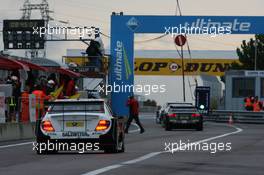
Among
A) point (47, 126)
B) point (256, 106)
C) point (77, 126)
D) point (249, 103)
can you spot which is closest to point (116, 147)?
point (77, 126)

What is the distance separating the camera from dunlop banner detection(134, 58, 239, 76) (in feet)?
264

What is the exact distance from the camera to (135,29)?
49.1m

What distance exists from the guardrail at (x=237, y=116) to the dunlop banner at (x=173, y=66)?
53.6 ft

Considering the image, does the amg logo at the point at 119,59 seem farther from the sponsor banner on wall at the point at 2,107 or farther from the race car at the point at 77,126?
the race car at the point at 77,126

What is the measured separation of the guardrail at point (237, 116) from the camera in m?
58.5

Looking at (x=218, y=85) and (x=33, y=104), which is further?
(x=218, y=85)

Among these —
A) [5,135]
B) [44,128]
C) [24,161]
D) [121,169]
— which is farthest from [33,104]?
[121,169]

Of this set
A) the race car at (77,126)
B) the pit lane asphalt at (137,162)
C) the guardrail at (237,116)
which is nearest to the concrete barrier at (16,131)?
the pit lane asphalt at (137,162)

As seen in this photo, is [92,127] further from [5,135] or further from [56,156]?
[5,135]

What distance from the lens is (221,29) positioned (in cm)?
4888

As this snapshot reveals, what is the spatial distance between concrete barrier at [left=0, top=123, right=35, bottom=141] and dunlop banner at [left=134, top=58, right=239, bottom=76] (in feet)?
151

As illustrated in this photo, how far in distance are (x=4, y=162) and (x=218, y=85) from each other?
60.7 meters

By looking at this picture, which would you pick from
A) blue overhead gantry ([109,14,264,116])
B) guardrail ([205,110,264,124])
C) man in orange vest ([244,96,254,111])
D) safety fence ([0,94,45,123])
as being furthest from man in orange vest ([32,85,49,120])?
man in orange vest ([244,96,254,111])

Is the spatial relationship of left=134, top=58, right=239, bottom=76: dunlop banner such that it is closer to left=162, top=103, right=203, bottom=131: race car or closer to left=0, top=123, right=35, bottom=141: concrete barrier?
left=162, top=103, right=203, bottom=131: race car
